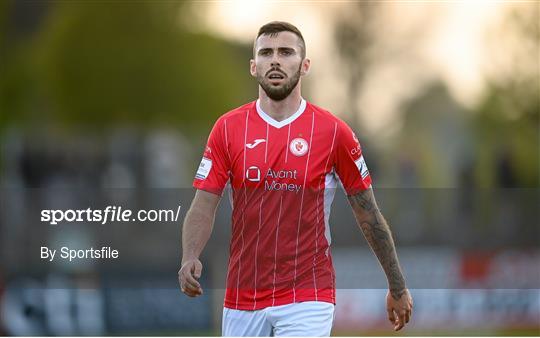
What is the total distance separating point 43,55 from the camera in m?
31.7

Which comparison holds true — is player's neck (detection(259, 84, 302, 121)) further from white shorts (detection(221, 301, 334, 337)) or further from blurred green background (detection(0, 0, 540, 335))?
blurred green background (detection(0, 0, 540, 335))

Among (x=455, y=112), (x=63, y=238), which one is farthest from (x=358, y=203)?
(x=455, y=112)

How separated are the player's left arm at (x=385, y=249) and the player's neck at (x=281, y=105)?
612 millimetres

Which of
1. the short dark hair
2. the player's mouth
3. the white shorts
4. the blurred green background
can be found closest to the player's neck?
the player's mouth

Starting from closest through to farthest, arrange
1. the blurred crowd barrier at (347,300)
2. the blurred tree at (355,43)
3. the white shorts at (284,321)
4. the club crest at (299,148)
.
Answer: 1. the white shorts at (284,321)
2. the club crest at (299,148)
3. the blurred crowd barrier at (347,300)
4. the blurred tree at (355,43)

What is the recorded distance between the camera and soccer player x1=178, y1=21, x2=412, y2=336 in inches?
274

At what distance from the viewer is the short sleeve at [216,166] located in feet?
23.0

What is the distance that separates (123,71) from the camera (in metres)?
30.6

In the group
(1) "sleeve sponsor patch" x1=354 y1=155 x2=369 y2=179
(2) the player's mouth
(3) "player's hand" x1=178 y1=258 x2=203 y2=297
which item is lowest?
(3) "player's hand" x1=178 y1=258 x2=203 y2=297

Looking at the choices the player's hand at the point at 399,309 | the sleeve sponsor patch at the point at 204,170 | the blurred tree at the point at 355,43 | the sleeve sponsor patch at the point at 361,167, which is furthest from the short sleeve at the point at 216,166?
the blurred tree at the point at 355,43

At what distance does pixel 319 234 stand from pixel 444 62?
27178 millimetres

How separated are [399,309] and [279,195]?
3.27 feet

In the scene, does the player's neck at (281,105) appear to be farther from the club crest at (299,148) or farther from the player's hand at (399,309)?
the player's hand at (399,309)

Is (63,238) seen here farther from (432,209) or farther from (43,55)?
(43,55)
